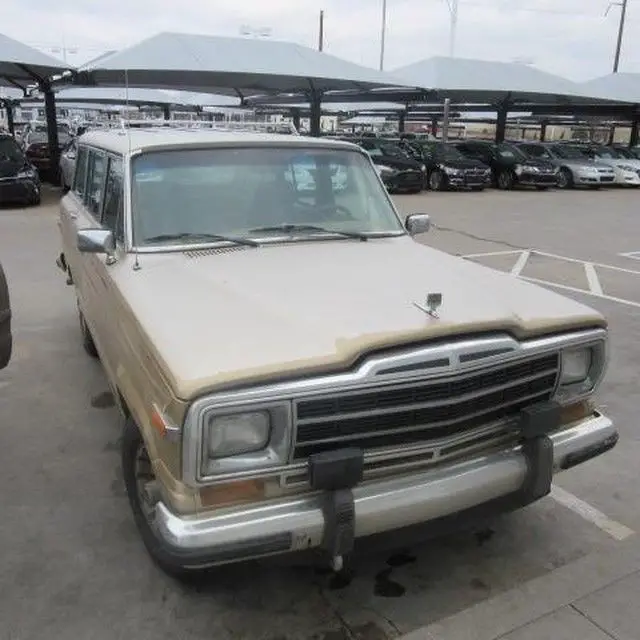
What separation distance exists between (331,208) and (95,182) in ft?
6.21

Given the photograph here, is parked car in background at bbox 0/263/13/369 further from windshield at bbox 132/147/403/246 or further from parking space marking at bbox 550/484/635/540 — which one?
parking space marking at bbox 550/484/635/540

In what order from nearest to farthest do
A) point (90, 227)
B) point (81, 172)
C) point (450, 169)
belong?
point (90, 227) → point (81, 172) → point (450, 169)

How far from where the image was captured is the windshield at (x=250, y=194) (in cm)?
362

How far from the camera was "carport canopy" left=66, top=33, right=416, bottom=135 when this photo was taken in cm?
1873

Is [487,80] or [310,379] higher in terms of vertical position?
[487,80]

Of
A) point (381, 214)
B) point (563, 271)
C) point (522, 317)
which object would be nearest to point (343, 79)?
point (563, 271)

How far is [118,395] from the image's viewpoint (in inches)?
133

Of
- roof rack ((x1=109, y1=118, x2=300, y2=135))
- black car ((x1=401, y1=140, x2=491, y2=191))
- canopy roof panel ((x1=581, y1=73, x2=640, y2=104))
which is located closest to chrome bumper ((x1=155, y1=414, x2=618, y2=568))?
roof rack ((x1=109, y1=118, x2=300, y2=135))

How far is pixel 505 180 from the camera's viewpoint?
76.7 feet

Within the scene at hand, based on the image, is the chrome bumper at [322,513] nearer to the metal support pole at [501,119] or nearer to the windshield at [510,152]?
the windshield at [510,152]

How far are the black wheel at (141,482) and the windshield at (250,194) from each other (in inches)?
43.2

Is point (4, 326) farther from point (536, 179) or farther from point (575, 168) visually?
point (575, 168)

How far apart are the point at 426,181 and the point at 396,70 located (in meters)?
5.11

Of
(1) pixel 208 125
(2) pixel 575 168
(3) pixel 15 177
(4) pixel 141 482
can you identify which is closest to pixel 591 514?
(4) pixel 141 482
